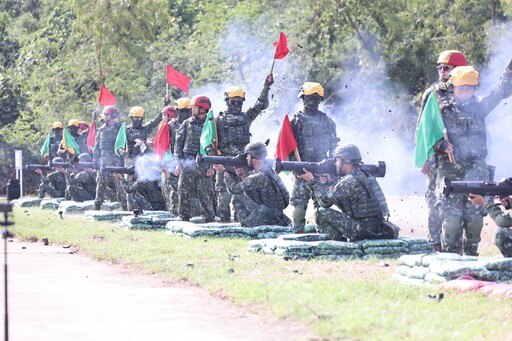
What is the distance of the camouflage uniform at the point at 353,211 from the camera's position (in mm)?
13719

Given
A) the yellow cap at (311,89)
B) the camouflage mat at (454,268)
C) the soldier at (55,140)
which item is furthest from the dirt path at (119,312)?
the soldier at (55,140)

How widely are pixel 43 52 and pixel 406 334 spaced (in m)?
34.0

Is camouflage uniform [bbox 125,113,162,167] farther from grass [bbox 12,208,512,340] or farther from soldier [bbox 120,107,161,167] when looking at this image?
grass [bbox 12,208,512,340]

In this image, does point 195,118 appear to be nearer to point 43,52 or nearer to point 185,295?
point 185,295

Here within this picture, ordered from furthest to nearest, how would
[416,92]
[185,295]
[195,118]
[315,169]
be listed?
[416,92], [195,118], [315,169], [185,295]

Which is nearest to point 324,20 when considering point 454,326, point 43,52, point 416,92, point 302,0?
point 302,0

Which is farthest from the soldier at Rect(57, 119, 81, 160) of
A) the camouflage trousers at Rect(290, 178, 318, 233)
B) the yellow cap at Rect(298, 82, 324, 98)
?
the camouflage trousers at Rect(290, 178, 318, 233)

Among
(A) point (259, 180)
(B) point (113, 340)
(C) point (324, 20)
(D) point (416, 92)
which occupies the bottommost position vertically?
(B) point (113, 340)

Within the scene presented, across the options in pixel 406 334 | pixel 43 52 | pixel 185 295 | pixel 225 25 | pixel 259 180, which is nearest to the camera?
Result: pixel 406 334

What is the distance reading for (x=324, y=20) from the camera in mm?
31969

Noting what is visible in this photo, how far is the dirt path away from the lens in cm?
903

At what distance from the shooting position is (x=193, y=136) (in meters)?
19.6

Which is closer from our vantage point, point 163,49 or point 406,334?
point 406,334

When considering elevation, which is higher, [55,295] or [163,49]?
[163,49]
